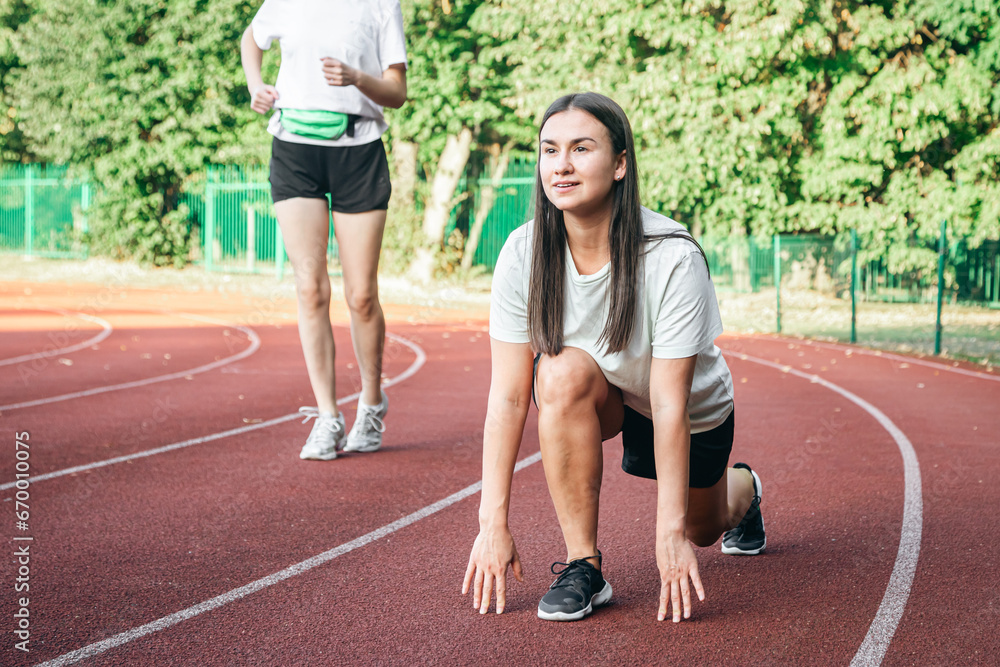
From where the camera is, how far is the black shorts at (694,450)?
2947mm

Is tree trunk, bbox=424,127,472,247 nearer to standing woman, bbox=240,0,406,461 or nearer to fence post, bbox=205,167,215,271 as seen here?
fence post, bbox=205,167,215,271

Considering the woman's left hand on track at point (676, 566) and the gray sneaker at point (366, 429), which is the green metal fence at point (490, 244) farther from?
the woman's left hand on track at point (676, 566)

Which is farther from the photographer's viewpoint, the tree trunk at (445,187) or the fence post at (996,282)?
Result: the tree trunk at (445,187)

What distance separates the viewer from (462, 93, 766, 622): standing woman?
8.78 ft

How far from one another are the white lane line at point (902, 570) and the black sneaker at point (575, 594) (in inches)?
27.9

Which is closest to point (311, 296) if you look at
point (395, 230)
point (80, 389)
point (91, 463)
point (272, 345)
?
point (91, 463)

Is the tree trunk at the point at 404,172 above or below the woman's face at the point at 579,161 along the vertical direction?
above

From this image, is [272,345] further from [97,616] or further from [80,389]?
[97,616]

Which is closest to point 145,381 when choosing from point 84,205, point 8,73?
point 84,205

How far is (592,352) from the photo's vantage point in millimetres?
2867

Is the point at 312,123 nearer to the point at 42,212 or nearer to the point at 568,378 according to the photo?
the point at 568,378

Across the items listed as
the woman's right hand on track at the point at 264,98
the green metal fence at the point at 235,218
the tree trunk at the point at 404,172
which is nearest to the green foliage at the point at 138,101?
the green metal fence at the point at 235,218

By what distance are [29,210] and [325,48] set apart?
2542 cm

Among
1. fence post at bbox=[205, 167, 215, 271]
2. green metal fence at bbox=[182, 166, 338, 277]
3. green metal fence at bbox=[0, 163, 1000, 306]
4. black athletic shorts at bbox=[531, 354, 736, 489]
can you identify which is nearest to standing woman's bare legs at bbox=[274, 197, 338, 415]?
black athletic shorts at bbox=[531, 354, 736, 489]
